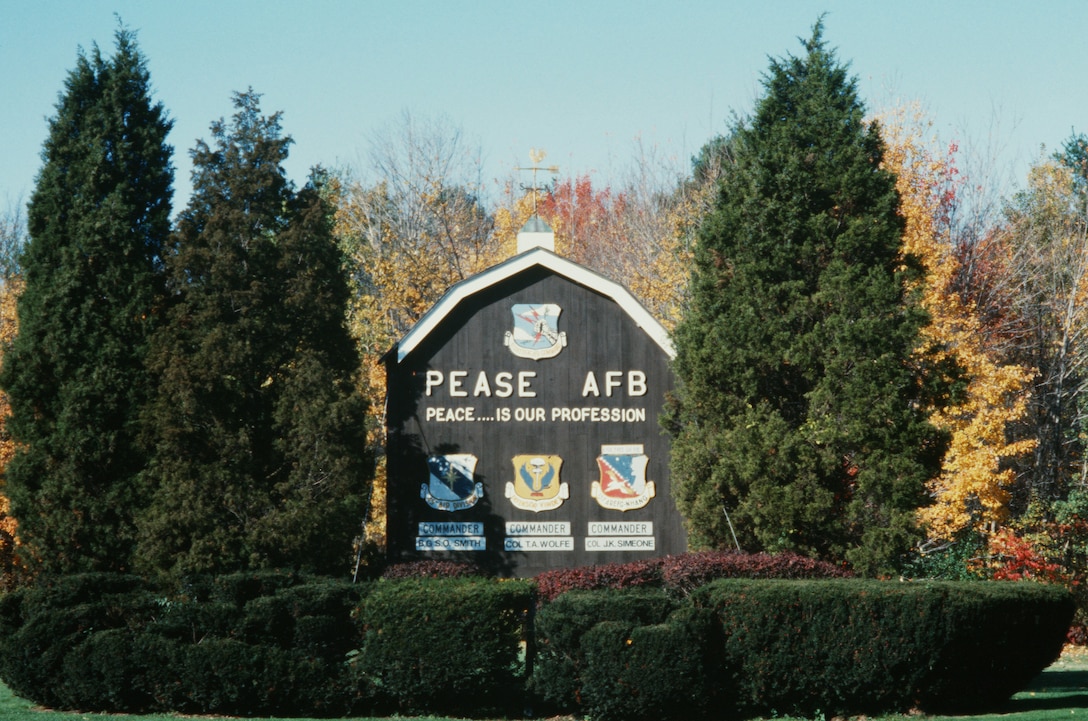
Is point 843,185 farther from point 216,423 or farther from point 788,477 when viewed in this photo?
point 216,423

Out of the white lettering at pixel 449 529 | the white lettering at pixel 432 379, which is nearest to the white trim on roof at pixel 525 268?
the white lettering at pixel 432 379

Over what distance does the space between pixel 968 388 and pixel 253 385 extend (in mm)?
12849

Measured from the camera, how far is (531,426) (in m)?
18.0

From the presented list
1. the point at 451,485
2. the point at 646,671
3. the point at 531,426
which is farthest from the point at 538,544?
the point at 646,671

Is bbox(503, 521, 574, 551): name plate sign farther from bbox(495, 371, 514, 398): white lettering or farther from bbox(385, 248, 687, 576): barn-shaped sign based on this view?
bbox(495, 371, 514, 398): white lettering

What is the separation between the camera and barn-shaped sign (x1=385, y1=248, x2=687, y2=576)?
17609mm

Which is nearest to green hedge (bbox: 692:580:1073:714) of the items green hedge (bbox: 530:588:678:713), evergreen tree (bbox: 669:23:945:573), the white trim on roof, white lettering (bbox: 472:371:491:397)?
green hedge (bbox: 530:588:678:713)

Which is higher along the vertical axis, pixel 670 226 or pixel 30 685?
pixel 670 226

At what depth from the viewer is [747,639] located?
1241 centimetres

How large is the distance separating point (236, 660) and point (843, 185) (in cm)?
1051

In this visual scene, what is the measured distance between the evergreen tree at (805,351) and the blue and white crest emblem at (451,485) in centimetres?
321

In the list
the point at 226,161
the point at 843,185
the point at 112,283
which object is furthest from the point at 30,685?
the point at 843,185

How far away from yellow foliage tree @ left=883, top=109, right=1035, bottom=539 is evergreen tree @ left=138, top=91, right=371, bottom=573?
11.0 metres

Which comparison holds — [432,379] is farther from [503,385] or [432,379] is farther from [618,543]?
[618,543]
